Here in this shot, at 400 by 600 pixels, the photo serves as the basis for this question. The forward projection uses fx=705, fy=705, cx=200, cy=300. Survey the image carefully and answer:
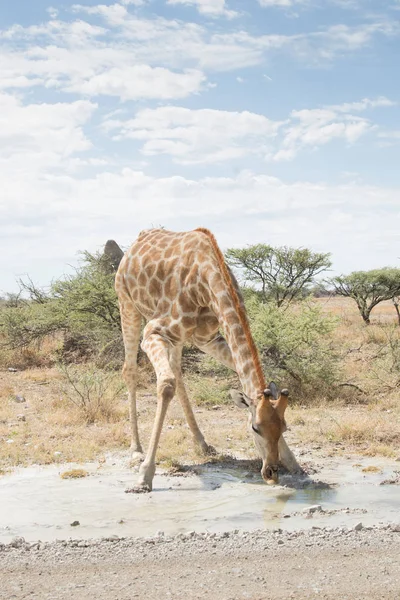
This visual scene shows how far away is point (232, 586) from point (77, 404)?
6.58 meters

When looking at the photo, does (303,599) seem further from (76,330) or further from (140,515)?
(76,330)

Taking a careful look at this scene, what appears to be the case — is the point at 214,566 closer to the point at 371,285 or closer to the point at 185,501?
the point at 185,501

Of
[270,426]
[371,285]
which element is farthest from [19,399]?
[371,285]

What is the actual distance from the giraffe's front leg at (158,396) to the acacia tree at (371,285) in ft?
61.8

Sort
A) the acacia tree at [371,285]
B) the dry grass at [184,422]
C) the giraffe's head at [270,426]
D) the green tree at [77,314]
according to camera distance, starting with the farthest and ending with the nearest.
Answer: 1. the acacia tree at [371,285]
2. the green tree at [77,314]
3. the dry grass at [184,422]
4. the giraffe's head at [270,426]

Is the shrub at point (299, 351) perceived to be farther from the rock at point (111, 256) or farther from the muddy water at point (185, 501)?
the rock at point (111, 256)

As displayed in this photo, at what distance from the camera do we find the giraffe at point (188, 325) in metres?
6.67

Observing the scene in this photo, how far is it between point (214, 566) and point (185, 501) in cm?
188

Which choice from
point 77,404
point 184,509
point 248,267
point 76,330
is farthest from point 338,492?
point 248,267

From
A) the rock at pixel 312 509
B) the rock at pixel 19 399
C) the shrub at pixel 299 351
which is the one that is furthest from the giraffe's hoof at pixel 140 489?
the rock at pixel 19 399

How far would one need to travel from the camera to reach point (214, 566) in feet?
16.4

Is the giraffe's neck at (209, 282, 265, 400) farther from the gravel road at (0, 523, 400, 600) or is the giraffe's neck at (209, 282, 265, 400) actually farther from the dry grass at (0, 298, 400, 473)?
the dry grass at (0, 298, 400, 473)

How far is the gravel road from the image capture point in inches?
178

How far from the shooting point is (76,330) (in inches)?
682
